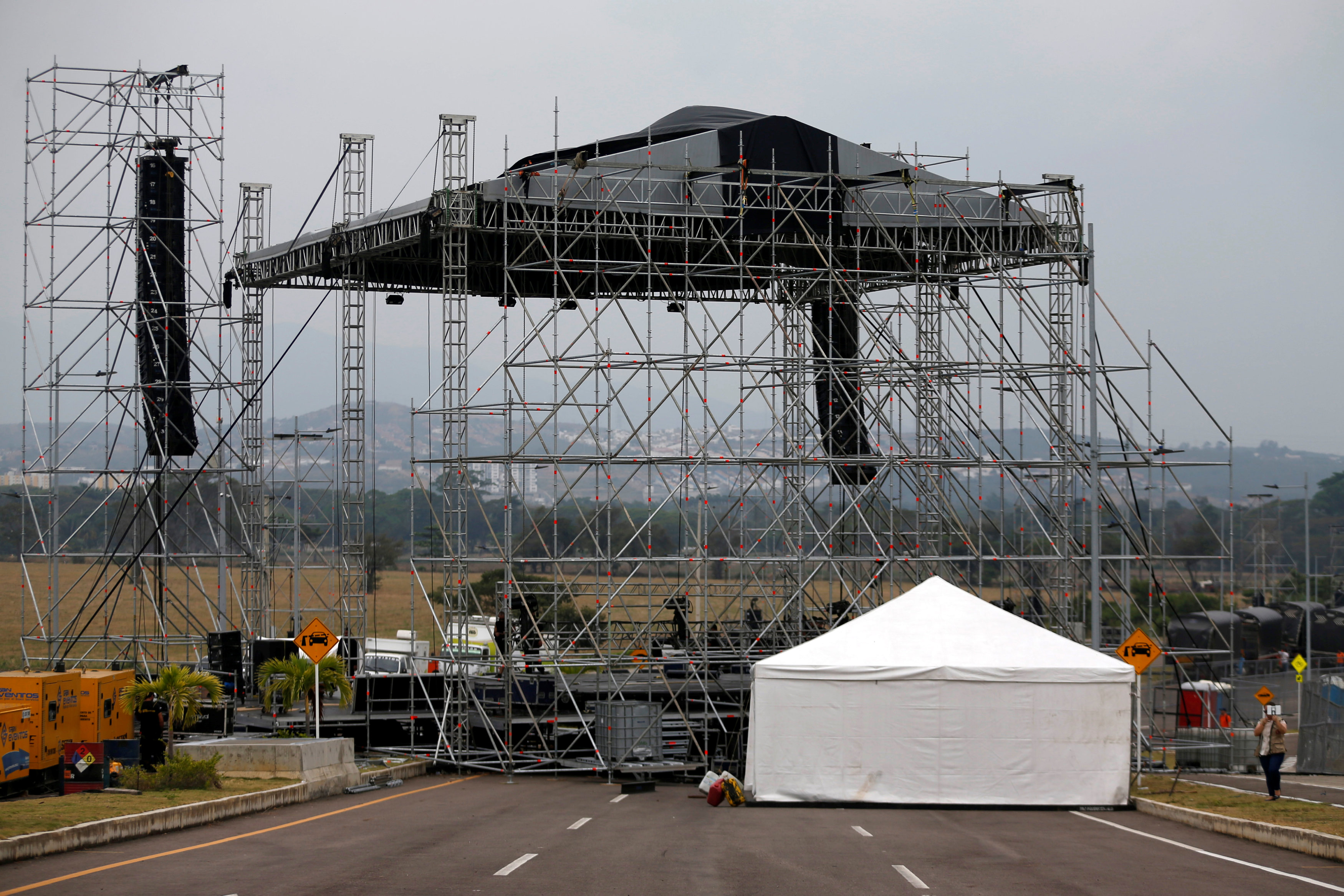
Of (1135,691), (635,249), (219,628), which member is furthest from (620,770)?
(219,628)

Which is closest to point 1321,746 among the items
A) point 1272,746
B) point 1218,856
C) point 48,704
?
point 1272,746

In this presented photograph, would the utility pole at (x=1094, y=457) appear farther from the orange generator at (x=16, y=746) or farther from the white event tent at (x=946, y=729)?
the orange generator at (x=16, y=746)

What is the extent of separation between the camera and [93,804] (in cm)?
1625

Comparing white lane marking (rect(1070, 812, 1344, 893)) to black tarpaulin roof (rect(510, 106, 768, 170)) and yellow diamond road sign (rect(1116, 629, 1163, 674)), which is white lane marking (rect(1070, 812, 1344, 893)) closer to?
yellow diamond road sign (rect(1116, 629, 1163, 674))

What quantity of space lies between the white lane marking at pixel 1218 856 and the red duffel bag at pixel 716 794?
5265mm

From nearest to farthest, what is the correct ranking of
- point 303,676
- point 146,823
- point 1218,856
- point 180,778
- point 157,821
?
point 1218,856, point 146,823, point 157,821, point 180,778, point 303,676

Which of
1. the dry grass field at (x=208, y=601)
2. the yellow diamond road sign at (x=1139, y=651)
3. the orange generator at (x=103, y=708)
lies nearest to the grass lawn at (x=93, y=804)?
the orange generator at (x=103, y=708)

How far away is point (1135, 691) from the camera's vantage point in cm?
2403

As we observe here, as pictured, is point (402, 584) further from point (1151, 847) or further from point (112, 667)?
point (1151, 847)

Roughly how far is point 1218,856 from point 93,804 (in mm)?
13037

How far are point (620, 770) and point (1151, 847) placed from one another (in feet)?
36.4

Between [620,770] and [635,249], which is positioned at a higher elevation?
[635,249]

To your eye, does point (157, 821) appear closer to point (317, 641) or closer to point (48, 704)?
point (48, 704)

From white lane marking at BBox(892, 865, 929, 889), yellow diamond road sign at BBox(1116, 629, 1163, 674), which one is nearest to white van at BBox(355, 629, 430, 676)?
→ yellow diamond road sign at BBox(1116, 629, 1163, 674)
